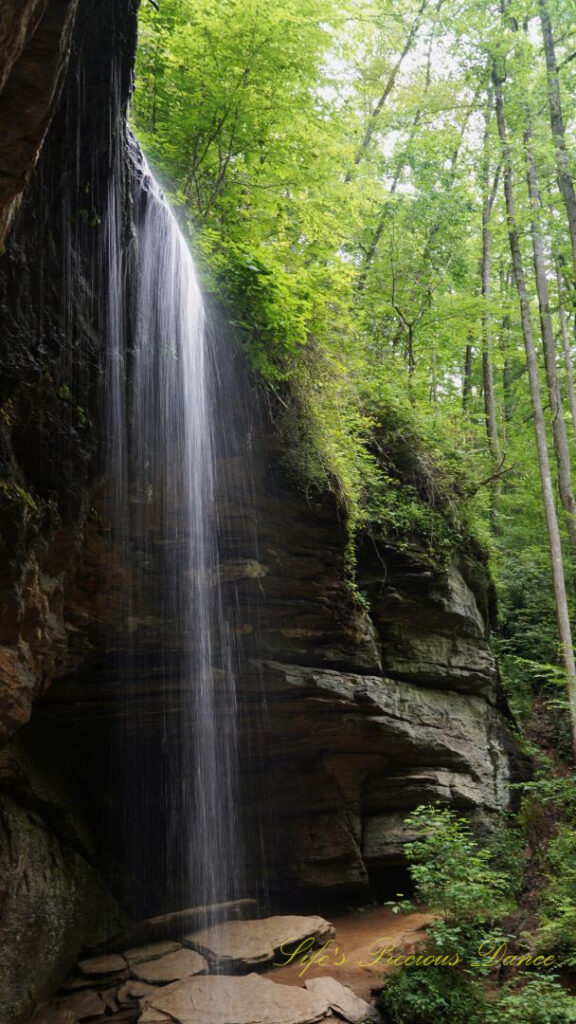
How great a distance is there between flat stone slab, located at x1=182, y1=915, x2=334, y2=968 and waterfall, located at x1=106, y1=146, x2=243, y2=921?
892 millimetres

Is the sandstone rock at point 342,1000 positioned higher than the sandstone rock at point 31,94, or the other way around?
the sandstone rock at point 31,94

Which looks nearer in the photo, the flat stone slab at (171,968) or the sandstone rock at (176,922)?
the flat stone slab at (171,968)

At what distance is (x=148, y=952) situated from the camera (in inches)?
275

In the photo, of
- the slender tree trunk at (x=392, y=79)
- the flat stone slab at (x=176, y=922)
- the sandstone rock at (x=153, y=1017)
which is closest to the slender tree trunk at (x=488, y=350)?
the slender tree trunk at (x=392, y=79)

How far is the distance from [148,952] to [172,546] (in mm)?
4319

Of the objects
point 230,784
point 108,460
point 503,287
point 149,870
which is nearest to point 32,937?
point 149,870

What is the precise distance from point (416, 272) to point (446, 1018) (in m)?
12.4

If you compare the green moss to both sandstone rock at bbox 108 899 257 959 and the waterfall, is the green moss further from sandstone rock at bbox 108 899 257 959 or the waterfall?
sandstone rock at bbox 108 899 257 959

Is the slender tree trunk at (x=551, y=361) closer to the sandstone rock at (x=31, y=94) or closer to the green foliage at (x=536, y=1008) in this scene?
the green foliage at (x=536, y=1008)

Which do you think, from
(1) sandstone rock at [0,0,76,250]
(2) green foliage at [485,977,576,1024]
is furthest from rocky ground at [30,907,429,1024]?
(1) sandstone rock at [0,0,76,250]

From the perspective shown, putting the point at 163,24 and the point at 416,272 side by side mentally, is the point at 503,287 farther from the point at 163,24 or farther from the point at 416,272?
the point at 163,24

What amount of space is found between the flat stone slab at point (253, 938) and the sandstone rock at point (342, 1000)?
0.65 m

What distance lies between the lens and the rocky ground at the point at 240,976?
575cm

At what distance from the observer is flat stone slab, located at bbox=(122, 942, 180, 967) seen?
22.5 ft
